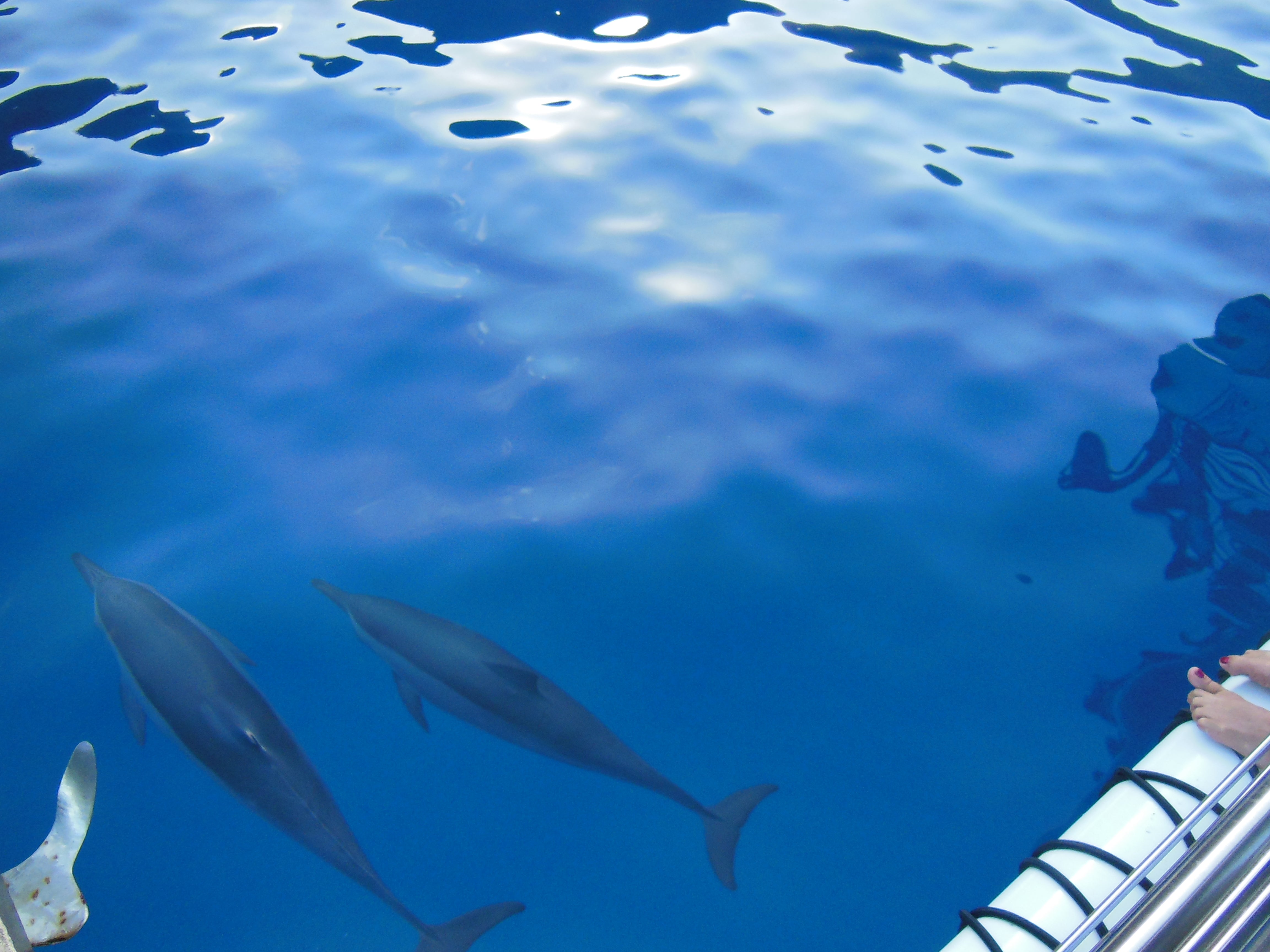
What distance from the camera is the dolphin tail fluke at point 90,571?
3.75m

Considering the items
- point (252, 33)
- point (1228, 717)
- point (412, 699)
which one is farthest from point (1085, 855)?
point (252, 33)

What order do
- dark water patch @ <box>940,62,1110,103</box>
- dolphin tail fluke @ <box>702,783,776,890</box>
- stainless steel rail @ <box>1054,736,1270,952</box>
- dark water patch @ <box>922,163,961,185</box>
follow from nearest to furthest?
1. stainless steel rail @ <box>1054,736,1270,952</box>
2. dolphin tail fluke @ <box>702,783,776,890</box>
3. dark water patch @ <box>922,163,961,185</box>
4. dark water patch @ <box>940,62,1110,103</box>

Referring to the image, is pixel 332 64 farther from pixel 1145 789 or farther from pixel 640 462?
pixel 1145 789

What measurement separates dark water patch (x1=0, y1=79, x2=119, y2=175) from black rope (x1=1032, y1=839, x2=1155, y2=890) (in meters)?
7.61

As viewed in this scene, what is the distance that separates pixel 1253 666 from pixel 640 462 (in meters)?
2.65

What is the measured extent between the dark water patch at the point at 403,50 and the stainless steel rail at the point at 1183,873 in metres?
7.68

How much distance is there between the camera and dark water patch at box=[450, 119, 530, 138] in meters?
6.65

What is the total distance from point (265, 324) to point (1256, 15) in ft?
30.5

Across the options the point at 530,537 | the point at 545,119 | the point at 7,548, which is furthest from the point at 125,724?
the point at 545,119

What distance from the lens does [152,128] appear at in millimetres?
6793

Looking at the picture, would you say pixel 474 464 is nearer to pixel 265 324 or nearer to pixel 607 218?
pixel 265 324

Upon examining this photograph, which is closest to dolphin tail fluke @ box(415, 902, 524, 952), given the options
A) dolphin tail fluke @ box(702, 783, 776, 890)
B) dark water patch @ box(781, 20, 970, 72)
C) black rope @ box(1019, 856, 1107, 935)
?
dolphin tail fluke @ box(702, 783, 776, 890)

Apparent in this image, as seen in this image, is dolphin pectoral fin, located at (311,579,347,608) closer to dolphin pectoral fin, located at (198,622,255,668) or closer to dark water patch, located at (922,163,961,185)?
dolphin pectoral fin, located at (198,622,255,668)

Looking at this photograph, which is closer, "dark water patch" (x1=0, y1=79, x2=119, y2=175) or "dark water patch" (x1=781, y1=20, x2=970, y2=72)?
"dark water patch" (x1=0, y1=79, x2=119, y2=175)
